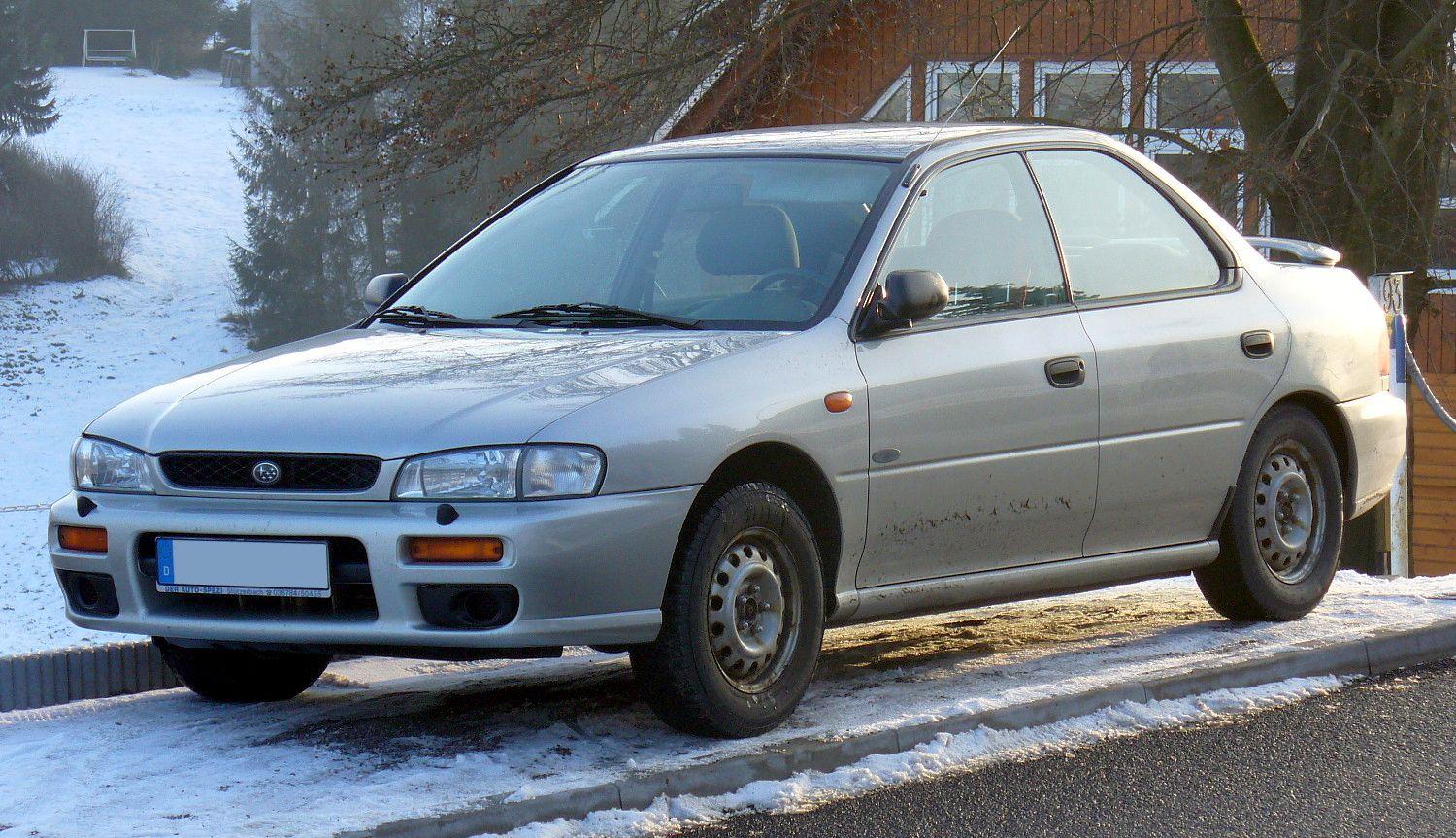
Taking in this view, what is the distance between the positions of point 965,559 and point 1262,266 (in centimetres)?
200

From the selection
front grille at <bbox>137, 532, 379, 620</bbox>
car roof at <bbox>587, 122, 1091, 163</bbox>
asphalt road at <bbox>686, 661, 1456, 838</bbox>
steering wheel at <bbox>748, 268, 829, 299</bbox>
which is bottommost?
asphalt road at <bbox>686, 661, 1456, 838</bbox>

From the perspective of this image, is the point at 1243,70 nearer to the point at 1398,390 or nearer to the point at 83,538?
the point at 1398,390

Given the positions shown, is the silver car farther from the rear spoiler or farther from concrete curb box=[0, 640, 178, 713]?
concrete curb box=[0, 640, 178, 713]

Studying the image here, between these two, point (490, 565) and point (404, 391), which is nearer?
point (490, 565)

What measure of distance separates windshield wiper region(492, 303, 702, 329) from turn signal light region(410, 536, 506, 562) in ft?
3.75

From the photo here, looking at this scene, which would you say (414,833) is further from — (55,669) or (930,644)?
(930,644)

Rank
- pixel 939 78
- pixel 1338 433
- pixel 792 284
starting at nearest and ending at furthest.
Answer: pixel 792 284 → pixel 1338 433 → pixel 939 78

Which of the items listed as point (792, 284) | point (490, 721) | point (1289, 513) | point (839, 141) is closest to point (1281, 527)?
point (1289, 513)

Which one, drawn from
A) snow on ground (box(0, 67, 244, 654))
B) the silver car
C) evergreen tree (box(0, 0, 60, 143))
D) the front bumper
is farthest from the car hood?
evergreen tree (box(0, 0, 60, 143))

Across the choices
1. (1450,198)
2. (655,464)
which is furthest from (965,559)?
(1450,198)

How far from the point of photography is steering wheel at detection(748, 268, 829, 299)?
5.53m

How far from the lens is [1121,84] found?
51.8 ft

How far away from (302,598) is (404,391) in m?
0.58

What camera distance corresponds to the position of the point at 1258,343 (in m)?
6.64
